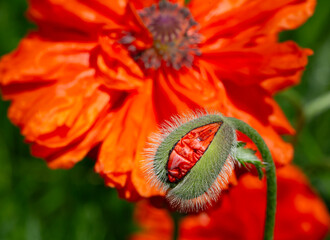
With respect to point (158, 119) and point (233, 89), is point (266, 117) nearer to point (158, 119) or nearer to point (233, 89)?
point (233, 89)

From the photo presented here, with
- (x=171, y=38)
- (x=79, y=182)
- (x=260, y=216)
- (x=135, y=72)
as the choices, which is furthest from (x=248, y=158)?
(x=79, y=182)

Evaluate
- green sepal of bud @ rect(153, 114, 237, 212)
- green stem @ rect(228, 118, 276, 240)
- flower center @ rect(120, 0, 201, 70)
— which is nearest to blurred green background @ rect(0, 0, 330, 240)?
flower center @ rect(120, 0, 201, 70)

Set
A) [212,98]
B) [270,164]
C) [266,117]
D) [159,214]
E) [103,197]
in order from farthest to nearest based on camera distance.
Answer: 1. [103,197]
2. [159,214]
3. [266,117]
4. [212,98]
5. [270,164]

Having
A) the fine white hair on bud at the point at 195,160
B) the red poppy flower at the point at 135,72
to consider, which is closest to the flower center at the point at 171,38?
the red poppy flower at the point at 135,72

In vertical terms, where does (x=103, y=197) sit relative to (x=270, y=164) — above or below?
below

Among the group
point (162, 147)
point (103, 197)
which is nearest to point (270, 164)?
point (162, 147)
